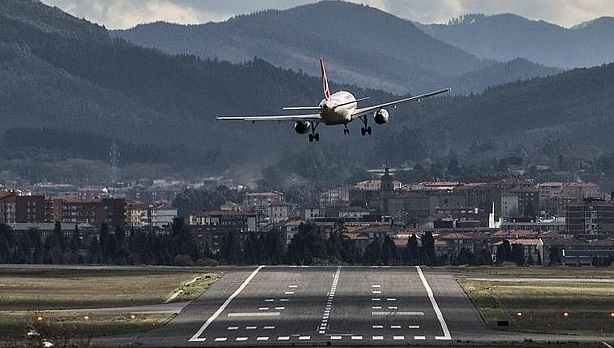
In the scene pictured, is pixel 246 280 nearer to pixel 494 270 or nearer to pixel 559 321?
pixel 494 270

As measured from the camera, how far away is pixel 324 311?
120250 mm

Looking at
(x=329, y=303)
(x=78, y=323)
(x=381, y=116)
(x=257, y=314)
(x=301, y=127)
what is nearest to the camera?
(x=78, y=323)

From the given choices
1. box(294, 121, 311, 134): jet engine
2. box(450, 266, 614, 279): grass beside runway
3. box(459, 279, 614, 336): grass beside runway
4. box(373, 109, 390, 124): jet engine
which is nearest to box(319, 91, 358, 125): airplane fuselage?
→ box(373, 109, 390, 124): jet engine

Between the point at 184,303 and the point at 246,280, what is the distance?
21.6m

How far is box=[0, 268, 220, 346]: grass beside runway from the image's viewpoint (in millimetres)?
108500

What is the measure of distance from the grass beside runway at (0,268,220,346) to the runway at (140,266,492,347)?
1.99 metres

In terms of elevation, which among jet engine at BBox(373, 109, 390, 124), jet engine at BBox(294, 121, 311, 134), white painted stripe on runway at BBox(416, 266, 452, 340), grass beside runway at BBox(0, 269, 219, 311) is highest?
jet engine at BBox(373, 109, 390, 124)

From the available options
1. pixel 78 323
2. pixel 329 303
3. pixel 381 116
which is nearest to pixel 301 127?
pixel 381 116

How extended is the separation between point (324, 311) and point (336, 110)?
13.3 metres

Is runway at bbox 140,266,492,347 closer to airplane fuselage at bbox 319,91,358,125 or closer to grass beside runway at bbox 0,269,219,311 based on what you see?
grass beside runway at bbox 0,269,219,311

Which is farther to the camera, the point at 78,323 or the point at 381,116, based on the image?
the point at 381,116

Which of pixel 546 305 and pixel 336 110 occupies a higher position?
pixel 336 110

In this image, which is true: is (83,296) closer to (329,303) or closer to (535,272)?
(329,303)

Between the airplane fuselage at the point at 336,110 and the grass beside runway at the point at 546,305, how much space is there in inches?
499
